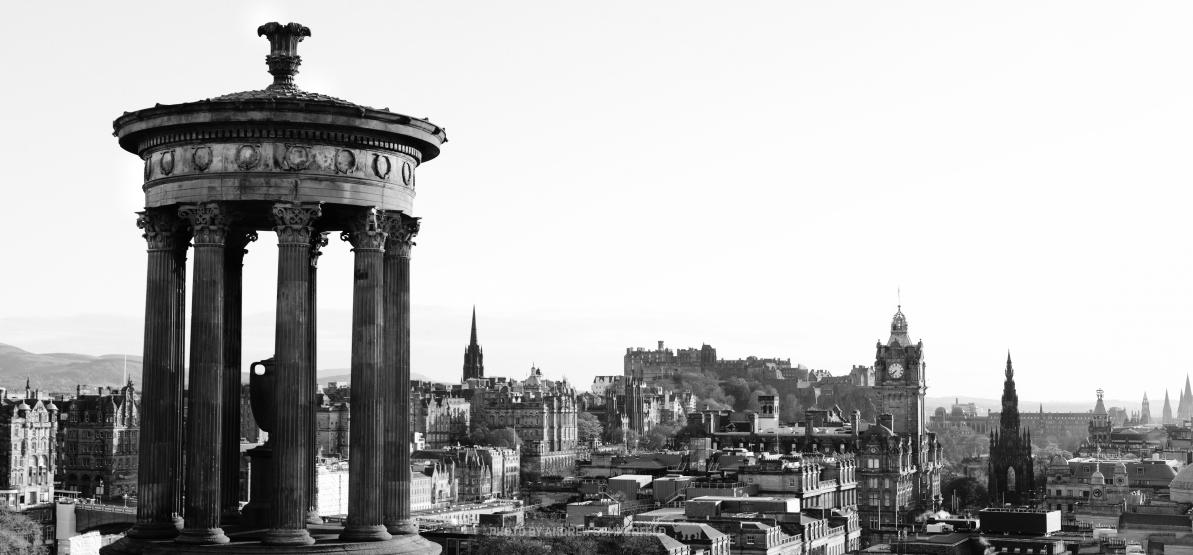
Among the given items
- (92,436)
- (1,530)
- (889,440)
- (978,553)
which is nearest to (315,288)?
(1,530)

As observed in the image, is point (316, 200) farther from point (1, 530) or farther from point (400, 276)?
point (1, 530)

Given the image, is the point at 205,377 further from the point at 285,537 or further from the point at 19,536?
the point at 19,536

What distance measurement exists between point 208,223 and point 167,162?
3.74 feet

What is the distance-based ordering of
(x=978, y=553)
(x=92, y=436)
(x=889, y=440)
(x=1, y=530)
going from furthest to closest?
(x=889, y=440)
(x=92, y=436)
(x=978, y=553)
(x=1, y=530)

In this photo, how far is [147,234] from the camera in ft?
76.7

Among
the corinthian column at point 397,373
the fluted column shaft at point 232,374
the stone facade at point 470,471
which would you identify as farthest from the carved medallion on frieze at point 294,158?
the stone facade at point 470,471

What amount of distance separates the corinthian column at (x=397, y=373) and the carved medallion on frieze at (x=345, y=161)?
879mm

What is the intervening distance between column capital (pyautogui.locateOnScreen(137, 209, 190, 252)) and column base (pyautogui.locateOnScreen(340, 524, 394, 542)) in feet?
14.1

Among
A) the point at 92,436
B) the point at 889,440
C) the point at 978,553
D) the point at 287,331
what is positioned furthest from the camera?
the point at 889,440

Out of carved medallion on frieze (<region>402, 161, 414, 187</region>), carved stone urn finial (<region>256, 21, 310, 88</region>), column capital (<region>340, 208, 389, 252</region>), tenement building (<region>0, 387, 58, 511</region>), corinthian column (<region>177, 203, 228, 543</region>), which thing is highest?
carved stone urn finial (<region>256, 21, 310, 88</region>)

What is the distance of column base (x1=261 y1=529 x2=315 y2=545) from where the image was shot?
22.1 meters

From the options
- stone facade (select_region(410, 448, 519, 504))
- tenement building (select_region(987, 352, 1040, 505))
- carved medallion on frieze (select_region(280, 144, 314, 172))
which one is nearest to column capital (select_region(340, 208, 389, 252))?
carved medallion on frieze (select_region(280, 144, 314, 172))

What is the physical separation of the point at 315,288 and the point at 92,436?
428 ft

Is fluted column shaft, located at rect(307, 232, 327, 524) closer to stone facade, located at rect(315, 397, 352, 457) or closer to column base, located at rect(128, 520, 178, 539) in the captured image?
column base, located at rect(128, 520, 178, 539)
